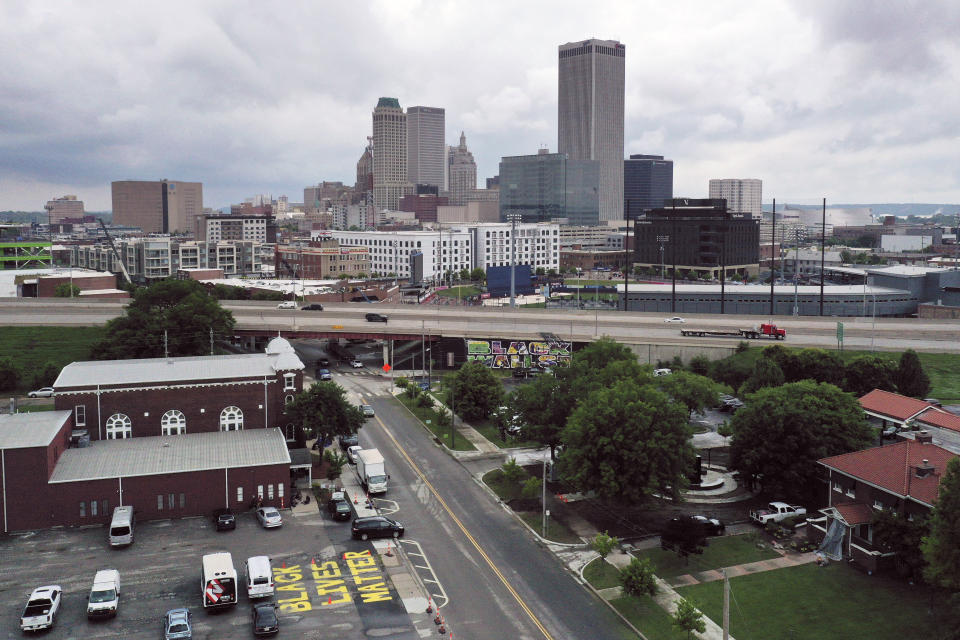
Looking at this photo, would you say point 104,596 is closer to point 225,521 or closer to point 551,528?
→ point 225,521

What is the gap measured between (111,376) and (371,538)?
23901 mm

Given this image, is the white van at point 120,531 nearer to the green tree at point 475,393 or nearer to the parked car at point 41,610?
the parked car at point 41,610

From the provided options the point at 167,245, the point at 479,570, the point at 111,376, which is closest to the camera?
the point at 479,570

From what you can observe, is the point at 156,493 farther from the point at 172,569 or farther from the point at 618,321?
the point at 618,321

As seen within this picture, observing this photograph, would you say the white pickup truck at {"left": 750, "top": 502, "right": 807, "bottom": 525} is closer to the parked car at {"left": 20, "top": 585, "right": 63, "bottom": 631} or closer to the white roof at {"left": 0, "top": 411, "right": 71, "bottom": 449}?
the parked car at {"left": 20, "top": 585, "right": 63, "bottom": 631}

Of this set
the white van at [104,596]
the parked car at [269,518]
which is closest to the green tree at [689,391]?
the parked car at [269,518]

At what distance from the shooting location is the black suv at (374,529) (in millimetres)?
45875

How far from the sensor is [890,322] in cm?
9981

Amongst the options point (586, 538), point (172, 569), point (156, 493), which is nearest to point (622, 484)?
point (586, 538)

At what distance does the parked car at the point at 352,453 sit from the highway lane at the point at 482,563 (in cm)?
261

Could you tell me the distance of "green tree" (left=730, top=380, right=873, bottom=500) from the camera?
48.3 m

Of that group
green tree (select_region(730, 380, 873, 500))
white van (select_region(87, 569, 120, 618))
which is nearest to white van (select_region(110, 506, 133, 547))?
white van (select_region(87, 569, 120, 618))

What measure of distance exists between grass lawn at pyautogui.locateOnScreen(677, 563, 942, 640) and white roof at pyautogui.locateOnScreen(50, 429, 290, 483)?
26.9 m

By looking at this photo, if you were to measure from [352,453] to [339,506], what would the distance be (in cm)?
1118
